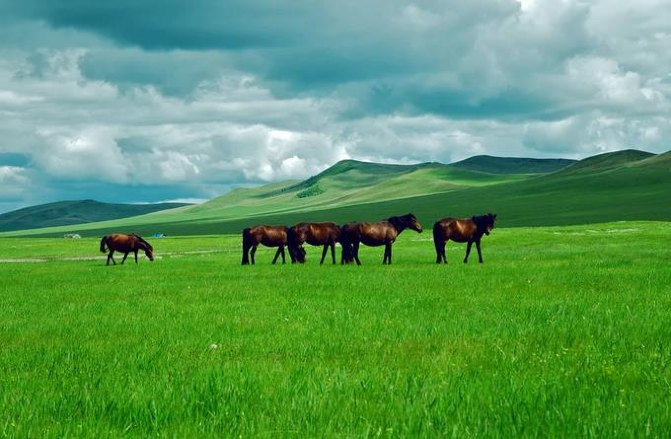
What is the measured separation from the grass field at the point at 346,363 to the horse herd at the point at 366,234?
47.3 feet

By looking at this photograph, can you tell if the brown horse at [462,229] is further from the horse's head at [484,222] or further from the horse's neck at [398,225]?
the horse's neck at [398,225]

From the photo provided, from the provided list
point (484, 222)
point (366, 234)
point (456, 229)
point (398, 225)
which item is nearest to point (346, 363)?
point (456, 229)

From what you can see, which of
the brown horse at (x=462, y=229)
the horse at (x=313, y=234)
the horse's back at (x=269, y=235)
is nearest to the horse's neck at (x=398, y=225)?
the brown horse at (x=462, y=229)

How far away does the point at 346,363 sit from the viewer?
9.39 metres

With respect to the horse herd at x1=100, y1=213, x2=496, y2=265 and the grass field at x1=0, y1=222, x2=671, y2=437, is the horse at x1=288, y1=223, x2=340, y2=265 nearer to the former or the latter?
the horse herd at x1=100, y1=213, x2=496, y2=265

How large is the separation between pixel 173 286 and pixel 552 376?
1697cm

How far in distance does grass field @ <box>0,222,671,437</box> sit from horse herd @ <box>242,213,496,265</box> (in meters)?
14.4

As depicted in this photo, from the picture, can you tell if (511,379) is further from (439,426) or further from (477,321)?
(477,321)

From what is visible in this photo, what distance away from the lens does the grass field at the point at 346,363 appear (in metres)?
6.49

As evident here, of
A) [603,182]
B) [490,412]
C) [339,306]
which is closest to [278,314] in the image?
[339,306]

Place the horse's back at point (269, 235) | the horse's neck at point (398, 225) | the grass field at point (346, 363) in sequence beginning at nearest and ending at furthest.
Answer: the grass field at point (346, 363)
the horse's neck at point (398, 225)
the horse's back at point (269, 235)

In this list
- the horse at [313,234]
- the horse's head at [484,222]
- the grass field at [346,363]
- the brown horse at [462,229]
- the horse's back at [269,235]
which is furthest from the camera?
the horse's back at [269,235]

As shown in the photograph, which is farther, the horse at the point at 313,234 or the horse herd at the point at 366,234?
the horse at the point at 313,234

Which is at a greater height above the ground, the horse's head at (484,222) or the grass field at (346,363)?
the horse's head at (484,222)
